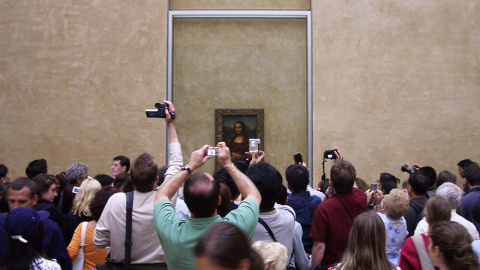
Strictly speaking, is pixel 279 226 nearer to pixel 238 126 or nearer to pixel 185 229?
pixel 185 229

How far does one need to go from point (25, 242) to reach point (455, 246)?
2770mm

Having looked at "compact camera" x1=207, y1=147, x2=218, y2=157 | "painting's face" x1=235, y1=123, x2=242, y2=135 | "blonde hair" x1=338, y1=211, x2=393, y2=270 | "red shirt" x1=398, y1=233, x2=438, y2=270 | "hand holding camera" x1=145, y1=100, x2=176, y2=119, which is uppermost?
"painting's face" x1=235, y1=123, x2=242, y2=135

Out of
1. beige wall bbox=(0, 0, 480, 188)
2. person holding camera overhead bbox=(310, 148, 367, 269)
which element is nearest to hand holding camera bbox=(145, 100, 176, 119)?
person holding camera overhead bbox=(310, 148, 367, 269)

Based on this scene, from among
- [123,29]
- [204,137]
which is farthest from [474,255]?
[123,29]

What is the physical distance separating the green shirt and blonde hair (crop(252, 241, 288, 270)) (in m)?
0.22

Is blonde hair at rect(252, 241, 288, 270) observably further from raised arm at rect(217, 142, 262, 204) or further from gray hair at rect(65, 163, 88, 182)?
gray hair at rect(65, 163, 88, 182)

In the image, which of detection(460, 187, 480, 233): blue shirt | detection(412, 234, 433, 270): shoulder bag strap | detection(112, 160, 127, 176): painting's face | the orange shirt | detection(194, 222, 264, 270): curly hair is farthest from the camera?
detection(112, 160, 127, 176): painting's face

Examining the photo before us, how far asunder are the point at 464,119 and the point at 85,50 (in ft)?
30.9

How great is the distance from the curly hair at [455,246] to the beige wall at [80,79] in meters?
9.53

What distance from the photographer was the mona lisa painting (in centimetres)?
1211

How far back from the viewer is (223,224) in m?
1.97

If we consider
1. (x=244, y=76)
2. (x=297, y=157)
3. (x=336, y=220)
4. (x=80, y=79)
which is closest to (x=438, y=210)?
(x=336, y=220)

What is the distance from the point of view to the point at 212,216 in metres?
2.98

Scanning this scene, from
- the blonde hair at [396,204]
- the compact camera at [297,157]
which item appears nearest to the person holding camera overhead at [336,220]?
the blonde hair at [396,204]
